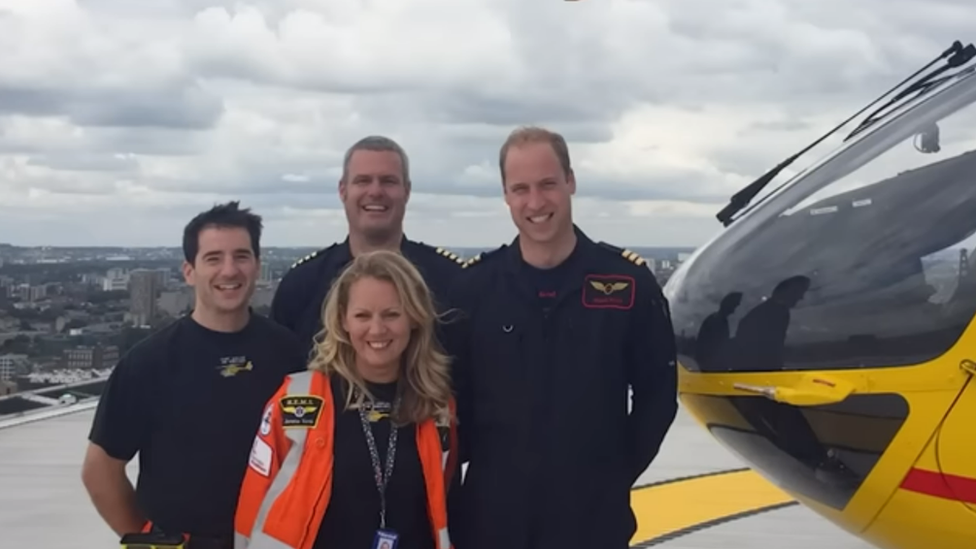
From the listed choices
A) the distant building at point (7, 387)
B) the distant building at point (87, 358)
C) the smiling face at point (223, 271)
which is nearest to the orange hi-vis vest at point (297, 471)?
the smiling face at point (223, 271)

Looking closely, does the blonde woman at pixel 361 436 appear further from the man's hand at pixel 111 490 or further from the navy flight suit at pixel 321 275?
the navy flight suit at pixel 321 275

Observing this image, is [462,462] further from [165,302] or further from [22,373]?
[22,373]

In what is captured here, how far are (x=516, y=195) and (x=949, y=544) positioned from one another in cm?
170

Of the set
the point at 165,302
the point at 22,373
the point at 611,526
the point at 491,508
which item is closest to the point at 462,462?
the point at 491,508

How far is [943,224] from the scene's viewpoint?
317 cm

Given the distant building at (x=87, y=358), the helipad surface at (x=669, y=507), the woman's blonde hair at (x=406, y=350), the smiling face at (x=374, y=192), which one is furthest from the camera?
the distant building at (x=87, y=358)

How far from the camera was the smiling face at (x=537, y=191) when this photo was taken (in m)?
3.08

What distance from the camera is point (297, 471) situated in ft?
9.78

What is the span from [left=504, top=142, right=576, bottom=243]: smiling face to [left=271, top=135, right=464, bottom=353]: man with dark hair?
0.61 metres

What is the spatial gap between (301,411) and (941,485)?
6.17 ft

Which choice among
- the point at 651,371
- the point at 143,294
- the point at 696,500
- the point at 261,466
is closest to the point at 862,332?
the point at 651,371

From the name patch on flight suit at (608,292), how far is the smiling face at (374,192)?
0.96m

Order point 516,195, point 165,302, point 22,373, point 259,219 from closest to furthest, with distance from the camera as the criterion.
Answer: point 516,195, point 259,219, point 165,302, point 22,373

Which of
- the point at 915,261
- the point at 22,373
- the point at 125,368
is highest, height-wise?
the point at 915,261
